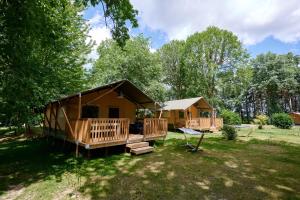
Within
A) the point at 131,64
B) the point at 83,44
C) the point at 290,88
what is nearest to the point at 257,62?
the point at 290,88

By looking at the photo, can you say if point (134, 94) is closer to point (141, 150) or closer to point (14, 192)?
point (141, 150)

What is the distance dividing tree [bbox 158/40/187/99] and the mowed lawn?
31.7 m

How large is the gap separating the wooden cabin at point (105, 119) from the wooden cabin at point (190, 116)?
26.8ft

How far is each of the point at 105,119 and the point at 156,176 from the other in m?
4.03

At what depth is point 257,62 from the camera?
52875 millimetres

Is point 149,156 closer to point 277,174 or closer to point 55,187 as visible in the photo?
point 55,187

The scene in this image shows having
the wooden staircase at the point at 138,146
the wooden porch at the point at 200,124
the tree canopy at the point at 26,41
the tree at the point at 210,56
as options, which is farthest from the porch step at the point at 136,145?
the tree at the point at 210,56

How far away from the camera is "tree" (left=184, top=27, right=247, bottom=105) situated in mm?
33938

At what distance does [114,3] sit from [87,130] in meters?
5.61

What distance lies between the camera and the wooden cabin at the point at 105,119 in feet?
33.3

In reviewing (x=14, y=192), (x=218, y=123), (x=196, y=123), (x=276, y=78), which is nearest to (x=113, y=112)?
(x=14, y=192)

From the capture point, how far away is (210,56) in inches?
1399

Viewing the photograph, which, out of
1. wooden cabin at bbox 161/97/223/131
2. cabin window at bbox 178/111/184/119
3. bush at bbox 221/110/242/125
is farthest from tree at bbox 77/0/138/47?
bush at bbox 221/110/242/125

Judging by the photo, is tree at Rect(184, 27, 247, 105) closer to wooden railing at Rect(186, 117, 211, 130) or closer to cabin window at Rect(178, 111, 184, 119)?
cabin window at Rect(178, 111, 184, 119)
